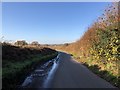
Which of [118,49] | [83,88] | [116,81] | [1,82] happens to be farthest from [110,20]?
[1,82]

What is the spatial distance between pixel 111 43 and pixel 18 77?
20.0 ft

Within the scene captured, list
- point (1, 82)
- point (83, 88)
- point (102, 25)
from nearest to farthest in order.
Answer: point (1, 82)
point (83, 88)
point (102, 25)

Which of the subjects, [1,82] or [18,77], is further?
[18,77]

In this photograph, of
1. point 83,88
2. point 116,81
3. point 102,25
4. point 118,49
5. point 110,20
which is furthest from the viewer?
point 102,25

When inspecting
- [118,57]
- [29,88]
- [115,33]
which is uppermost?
[115,33]

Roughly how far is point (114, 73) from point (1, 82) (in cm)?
760

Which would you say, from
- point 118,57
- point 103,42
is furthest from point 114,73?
point 103,42

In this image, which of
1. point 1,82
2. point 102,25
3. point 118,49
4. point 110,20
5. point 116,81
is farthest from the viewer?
point 102,25

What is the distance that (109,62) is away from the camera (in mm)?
20953

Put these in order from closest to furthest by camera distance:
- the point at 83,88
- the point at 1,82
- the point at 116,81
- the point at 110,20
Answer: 1. the point at 1,82
2. the point at 83,88
3. the point at 116,81
4. the point at 110,20

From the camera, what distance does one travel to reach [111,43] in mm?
18391

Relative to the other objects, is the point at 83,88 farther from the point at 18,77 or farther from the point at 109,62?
the point at 109,62

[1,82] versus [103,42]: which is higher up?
[103,42]

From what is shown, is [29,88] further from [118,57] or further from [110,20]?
[110,20]
